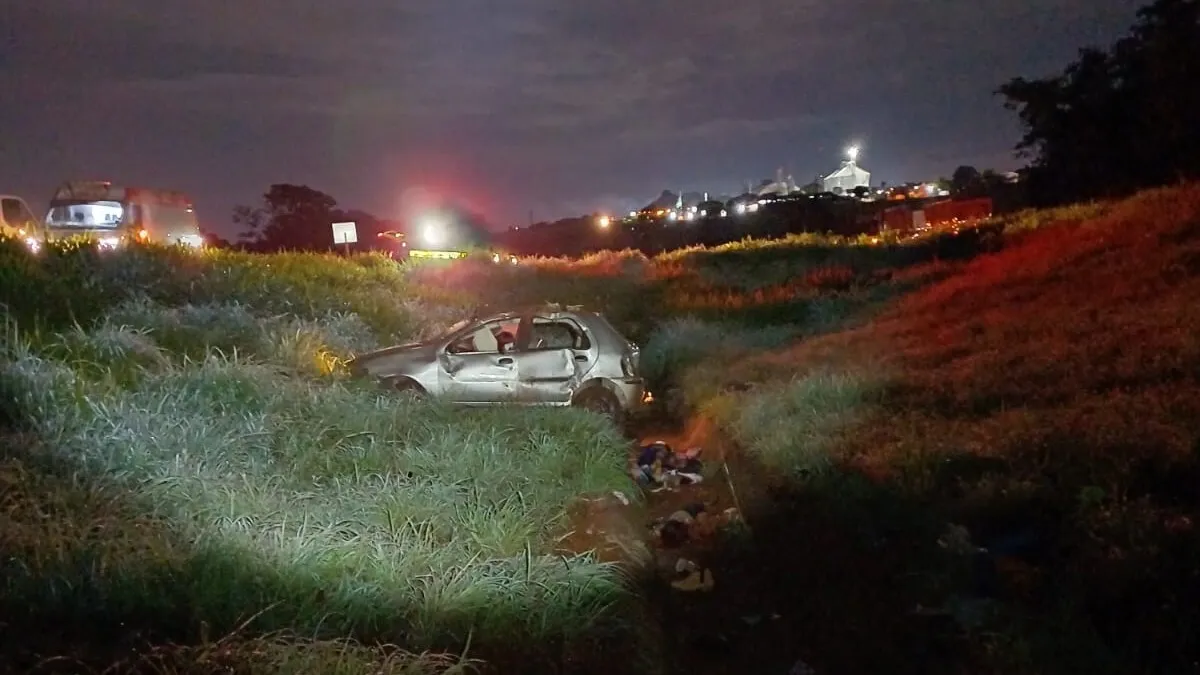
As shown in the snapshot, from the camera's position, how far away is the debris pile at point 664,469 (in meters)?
9.62

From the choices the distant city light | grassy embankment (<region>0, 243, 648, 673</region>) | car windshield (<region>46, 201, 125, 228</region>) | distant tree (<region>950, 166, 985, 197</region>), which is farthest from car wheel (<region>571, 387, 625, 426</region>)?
distant tree (<region>950, 166, 985, 197</region>)

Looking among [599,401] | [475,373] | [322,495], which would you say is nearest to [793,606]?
[322,495]

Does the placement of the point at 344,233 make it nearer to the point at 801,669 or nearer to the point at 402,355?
the point at 402,355

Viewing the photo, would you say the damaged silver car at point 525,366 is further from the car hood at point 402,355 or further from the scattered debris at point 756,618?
the scattered debris at point 756,618

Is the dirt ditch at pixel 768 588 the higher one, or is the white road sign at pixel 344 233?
the white road sign at pixel 344 233

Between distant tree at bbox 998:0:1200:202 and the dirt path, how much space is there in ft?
81.8

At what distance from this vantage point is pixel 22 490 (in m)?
5.65

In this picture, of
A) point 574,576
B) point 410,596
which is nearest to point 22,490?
point 410,596

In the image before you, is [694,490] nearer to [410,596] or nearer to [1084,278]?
[410,596]

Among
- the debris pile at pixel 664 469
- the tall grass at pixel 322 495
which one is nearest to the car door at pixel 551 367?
the debris pile at pixel 664 469

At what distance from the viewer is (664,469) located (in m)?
9.88

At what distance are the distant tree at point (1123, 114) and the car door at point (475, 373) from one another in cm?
2322

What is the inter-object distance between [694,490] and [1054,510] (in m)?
3.76

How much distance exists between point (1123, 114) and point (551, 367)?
30455mm
